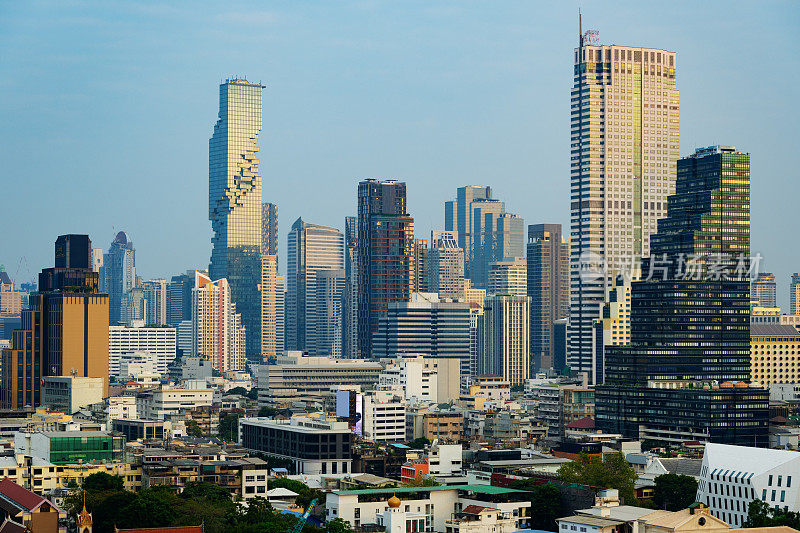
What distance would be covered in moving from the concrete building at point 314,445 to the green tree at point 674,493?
142ft

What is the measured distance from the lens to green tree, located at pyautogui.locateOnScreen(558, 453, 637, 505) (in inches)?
4877

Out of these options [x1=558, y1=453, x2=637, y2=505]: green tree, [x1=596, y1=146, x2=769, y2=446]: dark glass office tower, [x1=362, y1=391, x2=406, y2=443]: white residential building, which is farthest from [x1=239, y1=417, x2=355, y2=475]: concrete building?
[x1=596, y1=146, x2=769, y2=446]: dark glass office tower

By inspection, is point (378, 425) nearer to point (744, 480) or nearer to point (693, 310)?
point (693, 310)

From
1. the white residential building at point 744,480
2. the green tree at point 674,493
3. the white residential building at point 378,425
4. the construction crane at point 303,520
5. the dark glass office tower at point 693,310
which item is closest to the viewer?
the construction crane at point 303,520

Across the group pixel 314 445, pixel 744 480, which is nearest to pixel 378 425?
pixel 314 445

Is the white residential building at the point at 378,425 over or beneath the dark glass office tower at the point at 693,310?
beneath

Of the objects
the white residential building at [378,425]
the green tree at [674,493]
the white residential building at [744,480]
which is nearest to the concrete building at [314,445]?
the white residential building at [378,425]

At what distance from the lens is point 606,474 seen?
126 meters

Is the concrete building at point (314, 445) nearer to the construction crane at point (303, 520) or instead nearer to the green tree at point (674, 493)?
the construction crane at point (303, 520)

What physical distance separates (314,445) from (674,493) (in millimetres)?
49096

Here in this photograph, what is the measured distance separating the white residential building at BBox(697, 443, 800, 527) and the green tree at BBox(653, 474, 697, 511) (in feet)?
3.02

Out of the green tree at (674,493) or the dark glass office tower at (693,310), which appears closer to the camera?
the green tree at (674,493)

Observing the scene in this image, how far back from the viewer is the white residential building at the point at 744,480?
389ft

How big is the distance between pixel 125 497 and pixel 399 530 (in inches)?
878
